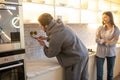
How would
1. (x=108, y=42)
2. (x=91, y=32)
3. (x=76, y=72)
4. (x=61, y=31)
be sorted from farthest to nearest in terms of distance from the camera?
(x=91, y=32) → (x=108, y=42) → (x=76, y=72) → (x=61, y=31)

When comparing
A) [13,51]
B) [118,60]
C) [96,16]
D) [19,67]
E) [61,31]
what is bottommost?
[118,60]

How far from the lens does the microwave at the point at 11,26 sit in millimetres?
1555

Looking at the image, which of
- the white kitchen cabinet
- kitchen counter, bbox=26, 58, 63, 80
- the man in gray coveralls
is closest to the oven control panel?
kitchen counter, bbox=26, 58, 63, 80

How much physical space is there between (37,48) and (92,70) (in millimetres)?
1106

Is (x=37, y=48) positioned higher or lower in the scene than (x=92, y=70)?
higher

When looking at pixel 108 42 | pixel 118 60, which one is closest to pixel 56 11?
pixel 108 42

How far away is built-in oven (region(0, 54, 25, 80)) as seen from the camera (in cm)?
160

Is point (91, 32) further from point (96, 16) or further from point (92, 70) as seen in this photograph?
point (92, 70)

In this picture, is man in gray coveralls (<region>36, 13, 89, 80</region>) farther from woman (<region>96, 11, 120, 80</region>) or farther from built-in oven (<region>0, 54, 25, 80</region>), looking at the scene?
woman (<region>96, 11, 120, 80</region>)

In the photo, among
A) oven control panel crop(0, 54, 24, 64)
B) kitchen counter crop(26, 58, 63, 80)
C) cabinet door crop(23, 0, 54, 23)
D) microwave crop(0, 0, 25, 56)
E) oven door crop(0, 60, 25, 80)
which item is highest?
cabinet door crop(23, 0, 54, 23)

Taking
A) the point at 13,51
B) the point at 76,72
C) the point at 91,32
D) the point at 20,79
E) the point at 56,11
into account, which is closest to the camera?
the point at 13,51

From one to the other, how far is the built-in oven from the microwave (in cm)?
8

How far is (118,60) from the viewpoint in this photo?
13.6 ft

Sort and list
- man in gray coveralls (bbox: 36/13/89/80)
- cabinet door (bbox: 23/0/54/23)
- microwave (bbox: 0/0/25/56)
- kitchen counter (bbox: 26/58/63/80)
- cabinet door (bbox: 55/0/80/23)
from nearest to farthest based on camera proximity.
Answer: microwave (bbox: 0/0/25/56), kitchen counter (bbox: 26/58/63/80), man in gray coveralls (bbox: 36/13/89/80), cabinet door (bbox: 23/0/54/23), cabinet door (bbox: 55/0/80/23)
